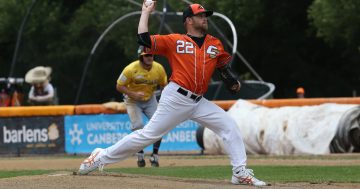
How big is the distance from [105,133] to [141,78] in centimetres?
598

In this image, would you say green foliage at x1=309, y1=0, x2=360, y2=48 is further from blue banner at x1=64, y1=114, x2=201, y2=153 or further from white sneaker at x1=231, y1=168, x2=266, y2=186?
white sneaker at x1=231, y1=168, x2=266, y2=186

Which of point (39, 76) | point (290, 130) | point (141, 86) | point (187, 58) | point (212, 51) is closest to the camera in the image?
point (187, 58)

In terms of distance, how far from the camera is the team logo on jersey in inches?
437

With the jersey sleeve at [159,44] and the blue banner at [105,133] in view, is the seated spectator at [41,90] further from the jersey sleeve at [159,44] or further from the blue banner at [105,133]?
the jersey sleeve at [159,44]

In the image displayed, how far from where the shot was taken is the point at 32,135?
872 inches

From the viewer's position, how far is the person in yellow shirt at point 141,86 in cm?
1603

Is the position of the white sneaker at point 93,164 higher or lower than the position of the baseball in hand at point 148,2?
lower

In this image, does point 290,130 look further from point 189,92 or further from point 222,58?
point 189,92

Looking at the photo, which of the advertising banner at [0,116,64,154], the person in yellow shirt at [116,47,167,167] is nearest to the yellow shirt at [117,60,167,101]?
the person in yellow shirt at [116,47,167,167]

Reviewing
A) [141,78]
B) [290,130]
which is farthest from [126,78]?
[290,130]

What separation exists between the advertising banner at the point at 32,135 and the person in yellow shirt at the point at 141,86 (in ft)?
19.8

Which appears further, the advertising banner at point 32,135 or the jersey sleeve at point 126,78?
the advertising banner at point 32,135

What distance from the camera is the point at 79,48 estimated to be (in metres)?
43.9

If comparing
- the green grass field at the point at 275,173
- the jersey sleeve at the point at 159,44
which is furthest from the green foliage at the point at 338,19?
the jersey sleeve at the point at 159,44
